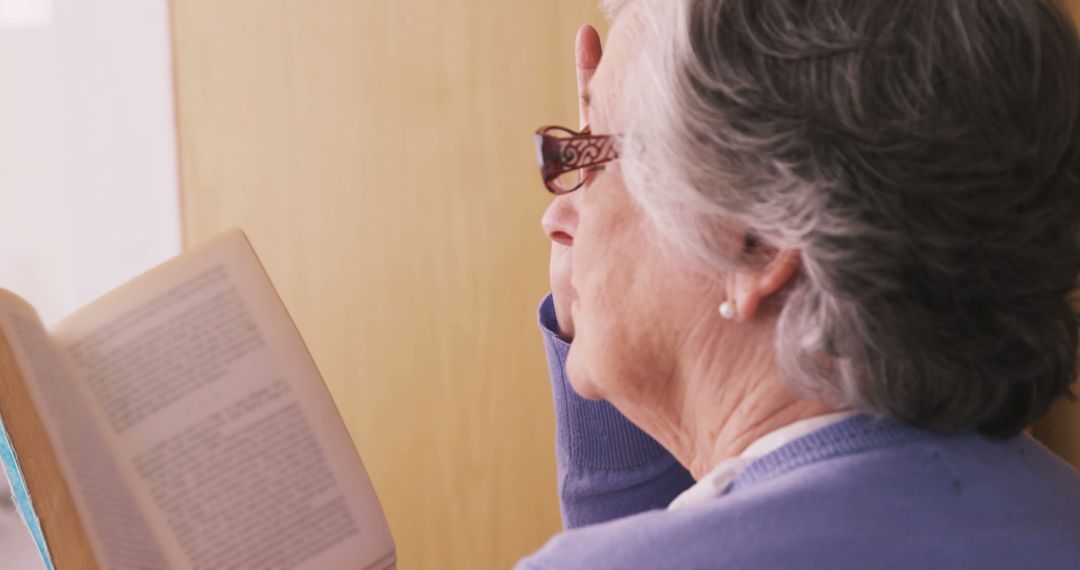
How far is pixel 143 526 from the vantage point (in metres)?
0.83

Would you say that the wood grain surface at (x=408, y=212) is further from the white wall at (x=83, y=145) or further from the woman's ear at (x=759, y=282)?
the woman's ear at (x=759, y=282)

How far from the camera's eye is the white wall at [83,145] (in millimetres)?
1838

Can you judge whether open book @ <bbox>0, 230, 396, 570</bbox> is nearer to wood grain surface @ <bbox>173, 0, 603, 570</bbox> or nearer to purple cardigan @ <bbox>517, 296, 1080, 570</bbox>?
purple cardigan @ <bbox>517, 296, 1080, 570</bbox>

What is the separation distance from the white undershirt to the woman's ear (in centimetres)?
8

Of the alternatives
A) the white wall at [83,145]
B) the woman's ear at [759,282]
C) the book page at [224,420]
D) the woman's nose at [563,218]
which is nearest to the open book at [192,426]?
the book page at [224,420]

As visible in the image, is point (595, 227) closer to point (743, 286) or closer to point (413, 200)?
point (743, 286)

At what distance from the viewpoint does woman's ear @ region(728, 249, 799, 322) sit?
0.70 metres

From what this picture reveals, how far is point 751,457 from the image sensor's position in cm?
73

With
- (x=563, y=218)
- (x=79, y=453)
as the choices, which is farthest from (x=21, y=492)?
(x=563, y=218)

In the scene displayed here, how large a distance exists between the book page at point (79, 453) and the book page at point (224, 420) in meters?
0.01

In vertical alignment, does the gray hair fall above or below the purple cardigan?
above

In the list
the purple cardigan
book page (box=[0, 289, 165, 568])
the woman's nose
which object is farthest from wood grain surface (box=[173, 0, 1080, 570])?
the purple cardigan

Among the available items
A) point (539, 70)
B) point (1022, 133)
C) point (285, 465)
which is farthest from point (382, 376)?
point (1022, 133)

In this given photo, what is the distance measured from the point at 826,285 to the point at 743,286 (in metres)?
0.06
